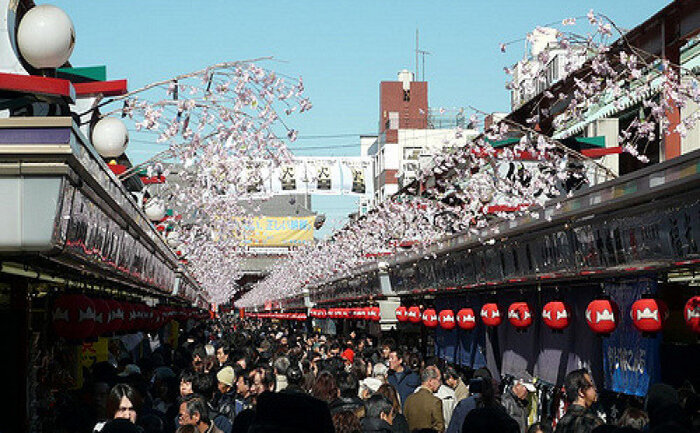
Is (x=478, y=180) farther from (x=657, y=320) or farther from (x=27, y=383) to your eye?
(x=27, y=383)

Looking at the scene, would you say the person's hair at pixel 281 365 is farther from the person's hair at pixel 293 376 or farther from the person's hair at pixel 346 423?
the person's hair at pixel 346 423

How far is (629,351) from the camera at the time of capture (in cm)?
1185

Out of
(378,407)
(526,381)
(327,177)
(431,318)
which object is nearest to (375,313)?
(327,177)

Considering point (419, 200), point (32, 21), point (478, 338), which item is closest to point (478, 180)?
point (478, 338)

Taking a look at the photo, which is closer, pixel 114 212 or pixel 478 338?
pixel 114 212

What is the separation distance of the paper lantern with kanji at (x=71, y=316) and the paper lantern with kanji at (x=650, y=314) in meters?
6.15

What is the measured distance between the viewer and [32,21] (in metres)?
8.11

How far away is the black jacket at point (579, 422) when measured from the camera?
8.81 meters

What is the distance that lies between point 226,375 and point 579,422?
17.9ft

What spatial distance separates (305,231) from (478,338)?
148ft

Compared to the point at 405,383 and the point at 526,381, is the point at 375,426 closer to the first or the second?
the point at 526,381

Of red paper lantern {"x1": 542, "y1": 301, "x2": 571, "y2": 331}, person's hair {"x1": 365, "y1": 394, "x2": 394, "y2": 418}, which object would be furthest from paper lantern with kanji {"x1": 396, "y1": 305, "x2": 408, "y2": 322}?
person's hair {"x1": 365, "y1": 394, "x2": 394, "y2": 418}

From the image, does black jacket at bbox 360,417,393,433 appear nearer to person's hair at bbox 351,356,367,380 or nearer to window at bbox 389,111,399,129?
person's hair at bbox 351,356,367,380

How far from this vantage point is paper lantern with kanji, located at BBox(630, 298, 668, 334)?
400 inches
